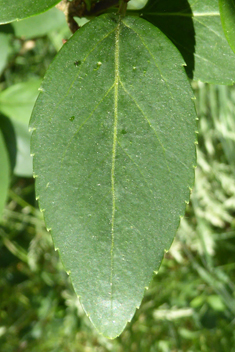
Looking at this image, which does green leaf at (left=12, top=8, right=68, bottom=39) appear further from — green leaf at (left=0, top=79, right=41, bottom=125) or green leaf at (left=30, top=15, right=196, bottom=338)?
green leaf at (left=30, top=15, right=196, bottom=338)

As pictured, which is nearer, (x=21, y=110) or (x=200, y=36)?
(x=200, y=36)

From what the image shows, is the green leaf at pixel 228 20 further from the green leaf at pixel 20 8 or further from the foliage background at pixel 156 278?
the foliage background at pixel 156 278

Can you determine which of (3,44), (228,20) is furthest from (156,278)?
(228,20)

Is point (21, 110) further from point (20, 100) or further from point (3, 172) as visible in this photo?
point (3, 172)

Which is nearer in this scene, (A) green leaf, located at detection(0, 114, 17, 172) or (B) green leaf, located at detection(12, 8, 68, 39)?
(B) green leaf, located at detection(12, 8, 68, 39)

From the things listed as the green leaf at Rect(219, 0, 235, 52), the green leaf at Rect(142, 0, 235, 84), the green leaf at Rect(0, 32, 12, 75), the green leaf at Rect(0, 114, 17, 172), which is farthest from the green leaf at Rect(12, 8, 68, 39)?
the green leaf at Rect(219, 0, 235, 52)

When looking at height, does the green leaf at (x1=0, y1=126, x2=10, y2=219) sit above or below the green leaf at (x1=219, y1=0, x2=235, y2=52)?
below

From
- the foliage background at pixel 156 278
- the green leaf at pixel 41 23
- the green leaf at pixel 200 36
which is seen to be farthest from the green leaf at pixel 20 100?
the green leaf at pixel 200 36
